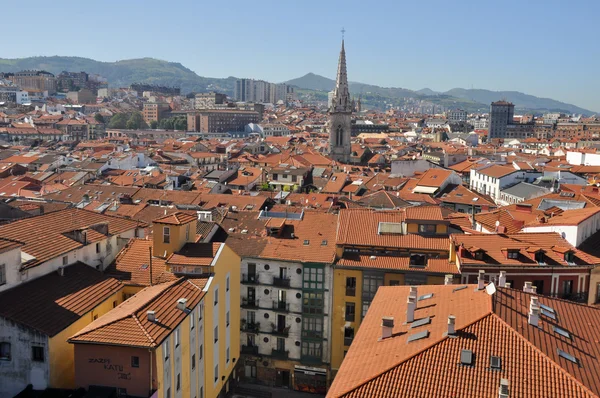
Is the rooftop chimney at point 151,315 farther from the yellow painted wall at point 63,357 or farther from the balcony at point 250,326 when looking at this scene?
the balcony at point 250,326

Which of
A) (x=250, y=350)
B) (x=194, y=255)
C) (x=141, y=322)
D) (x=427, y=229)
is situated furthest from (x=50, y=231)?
(x=427, y=229)

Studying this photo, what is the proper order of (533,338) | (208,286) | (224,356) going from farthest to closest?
(224,356) < (208,286) < (533,338)

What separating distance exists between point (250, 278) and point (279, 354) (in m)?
5.11

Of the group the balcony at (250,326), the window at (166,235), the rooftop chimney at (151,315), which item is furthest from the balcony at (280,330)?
the rooftop chimney at (151,315)

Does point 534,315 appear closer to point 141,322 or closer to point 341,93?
point 141,322

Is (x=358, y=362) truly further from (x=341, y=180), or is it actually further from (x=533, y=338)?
(x=341, y=180)

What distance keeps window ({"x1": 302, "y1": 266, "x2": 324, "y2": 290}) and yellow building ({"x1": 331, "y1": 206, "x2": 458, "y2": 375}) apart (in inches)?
35.0

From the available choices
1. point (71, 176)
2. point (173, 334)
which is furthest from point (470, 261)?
point (71, 176)

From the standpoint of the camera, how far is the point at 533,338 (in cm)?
2034

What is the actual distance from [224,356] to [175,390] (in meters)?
8.23

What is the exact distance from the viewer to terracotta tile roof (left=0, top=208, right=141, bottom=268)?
27.3 metres

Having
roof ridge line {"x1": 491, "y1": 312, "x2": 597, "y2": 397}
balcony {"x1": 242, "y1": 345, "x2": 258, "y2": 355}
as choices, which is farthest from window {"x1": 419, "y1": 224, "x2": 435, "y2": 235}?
roof ridge line {"x1": 491, "y1": 312, "x2": 597, "y2": 397}

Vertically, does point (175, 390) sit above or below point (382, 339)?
below

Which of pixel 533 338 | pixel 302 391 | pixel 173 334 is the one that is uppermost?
pixel 533 338
